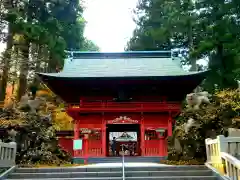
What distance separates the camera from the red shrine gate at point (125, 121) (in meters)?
16.8

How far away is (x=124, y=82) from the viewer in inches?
703

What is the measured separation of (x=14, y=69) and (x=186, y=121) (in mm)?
11000

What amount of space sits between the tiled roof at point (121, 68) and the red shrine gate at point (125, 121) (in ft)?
5.67

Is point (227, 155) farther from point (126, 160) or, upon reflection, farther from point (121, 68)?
point (121, 68)

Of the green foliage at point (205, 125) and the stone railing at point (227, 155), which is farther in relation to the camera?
the green foliage at point (205, 125)

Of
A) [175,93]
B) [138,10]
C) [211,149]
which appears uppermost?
[138,10]

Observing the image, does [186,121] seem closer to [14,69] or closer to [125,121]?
[125,121]

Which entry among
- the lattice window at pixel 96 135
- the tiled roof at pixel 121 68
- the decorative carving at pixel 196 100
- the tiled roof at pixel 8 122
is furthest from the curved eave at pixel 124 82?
the tiled roof at pixel 8 122

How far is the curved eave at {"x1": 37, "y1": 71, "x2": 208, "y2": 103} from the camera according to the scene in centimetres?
1733

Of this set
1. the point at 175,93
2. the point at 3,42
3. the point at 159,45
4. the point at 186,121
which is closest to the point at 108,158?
the point at 186,121

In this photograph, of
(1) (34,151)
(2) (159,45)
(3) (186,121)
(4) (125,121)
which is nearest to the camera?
(1) (34,151)

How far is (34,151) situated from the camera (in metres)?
12.9

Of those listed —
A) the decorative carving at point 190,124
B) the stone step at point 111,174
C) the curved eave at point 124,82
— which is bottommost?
the stone step at point 111,174

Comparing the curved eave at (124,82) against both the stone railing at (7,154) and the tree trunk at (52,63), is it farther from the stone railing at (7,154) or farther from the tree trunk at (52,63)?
the stone railing at (7,154)
